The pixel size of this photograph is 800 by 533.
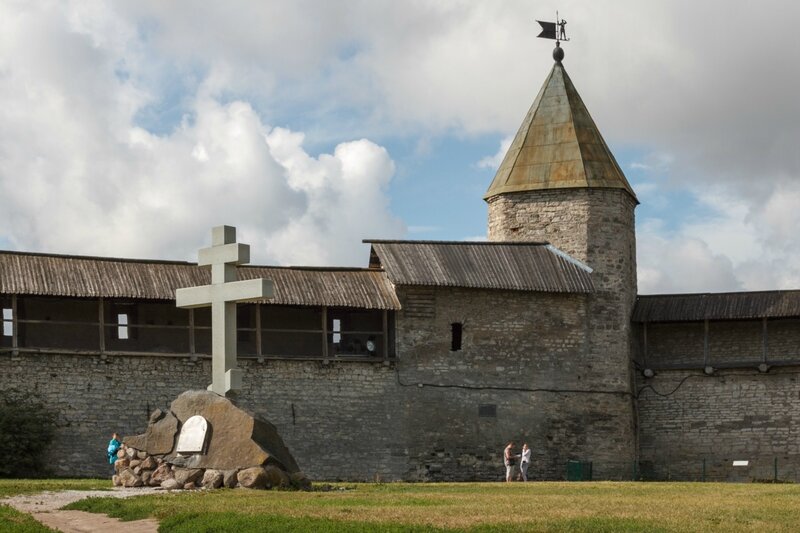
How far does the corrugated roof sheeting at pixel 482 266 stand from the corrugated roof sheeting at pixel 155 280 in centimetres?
62

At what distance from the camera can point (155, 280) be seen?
3192cm

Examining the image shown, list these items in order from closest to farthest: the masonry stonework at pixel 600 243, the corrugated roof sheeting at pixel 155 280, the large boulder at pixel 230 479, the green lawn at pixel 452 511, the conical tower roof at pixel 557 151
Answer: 1. the green lawn at pixel 452 511
2. the large boulder at pixel 230 479
3. the corrugated roof sheeting at pixel 155 280
4. the masonry stonework at pixel 600 243
5. the conical tower roof at pixel 557 151

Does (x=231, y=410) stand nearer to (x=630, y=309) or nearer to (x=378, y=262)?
(x=378, y=262)

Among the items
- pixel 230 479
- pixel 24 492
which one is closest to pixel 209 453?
pixel 230 479

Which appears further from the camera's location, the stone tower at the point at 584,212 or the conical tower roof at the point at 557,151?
the conical tower roof at the point at 557,151

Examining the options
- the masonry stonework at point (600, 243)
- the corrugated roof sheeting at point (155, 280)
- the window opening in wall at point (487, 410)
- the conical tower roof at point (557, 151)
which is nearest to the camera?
the corrugated roof sheeting at point (155, 280)

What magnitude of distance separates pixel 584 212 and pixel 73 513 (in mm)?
21092

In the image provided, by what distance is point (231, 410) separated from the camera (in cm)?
2139

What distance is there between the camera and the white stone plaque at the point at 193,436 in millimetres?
21203

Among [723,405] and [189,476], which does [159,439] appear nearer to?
[189,476]

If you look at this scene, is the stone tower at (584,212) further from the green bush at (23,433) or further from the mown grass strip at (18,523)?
the mown grass strip at (18,523)

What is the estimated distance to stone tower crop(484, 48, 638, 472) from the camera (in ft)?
116

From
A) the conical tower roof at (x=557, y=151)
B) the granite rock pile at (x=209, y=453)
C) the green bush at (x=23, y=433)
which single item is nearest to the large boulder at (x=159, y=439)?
the granite rock pile at (x=209, y=453)

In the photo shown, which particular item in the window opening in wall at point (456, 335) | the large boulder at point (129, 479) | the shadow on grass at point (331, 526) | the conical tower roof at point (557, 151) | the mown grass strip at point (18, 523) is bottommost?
the shadow on grass at point (331, 526)
